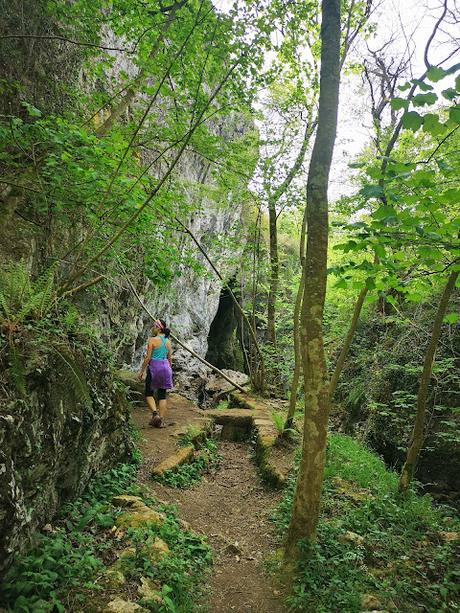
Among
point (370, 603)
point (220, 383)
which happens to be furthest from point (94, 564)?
point (220, 383)

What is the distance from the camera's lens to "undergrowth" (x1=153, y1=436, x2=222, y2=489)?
537 centimetres

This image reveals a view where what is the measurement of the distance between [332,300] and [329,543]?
9735mm

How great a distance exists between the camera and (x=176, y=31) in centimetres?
525

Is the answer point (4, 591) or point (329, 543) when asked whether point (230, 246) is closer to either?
point (329, 543)

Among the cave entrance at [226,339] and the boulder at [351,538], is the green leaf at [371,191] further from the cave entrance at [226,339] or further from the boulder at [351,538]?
the cave entrance at [226,339]

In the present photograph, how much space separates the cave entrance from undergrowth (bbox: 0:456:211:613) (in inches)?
689

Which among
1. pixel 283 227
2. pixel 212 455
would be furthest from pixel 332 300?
pixel 212 455

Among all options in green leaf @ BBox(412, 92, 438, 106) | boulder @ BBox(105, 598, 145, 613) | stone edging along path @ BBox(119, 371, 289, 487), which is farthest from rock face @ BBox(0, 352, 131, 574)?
green leaf @ BBox(412, 92, 438, 106)

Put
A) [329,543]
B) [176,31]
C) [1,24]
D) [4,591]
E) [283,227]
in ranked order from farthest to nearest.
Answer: [283,227]
[176,31]
[1,24]
[329,543]
[4,591]

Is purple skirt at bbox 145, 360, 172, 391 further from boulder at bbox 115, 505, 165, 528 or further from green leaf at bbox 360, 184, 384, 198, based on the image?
green leaf at bbox 360, 184, 384, 198

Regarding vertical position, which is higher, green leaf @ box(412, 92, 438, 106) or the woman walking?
green leaf @ box(412, 92, 438, 106)

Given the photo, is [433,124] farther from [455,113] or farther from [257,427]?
[257,427]

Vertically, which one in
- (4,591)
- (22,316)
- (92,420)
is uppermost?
(22,316)

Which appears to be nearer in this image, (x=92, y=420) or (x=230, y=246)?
(x=92, y=420)
